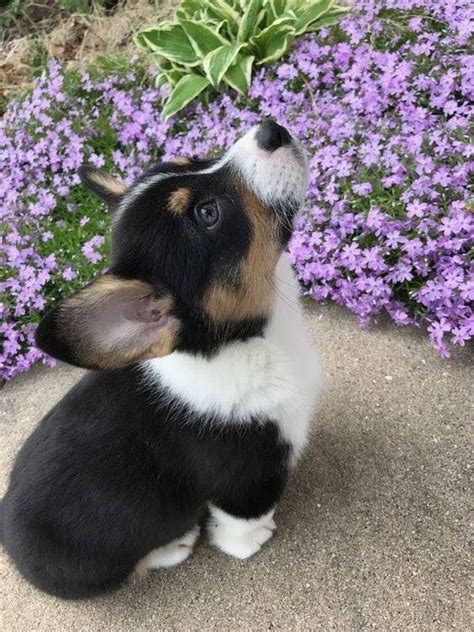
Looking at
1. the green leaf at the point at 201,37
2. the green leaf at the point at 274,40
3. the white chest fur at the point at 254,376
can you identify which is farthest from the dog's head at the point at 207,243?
the green leaf at the point at 201,37

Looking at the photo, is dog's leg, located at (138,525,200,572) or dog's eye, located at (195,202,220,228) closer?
dog's eye, located at (195,202,220,228)

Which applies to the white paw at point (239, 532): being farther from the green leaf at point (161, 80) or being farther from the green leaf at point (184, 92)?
the green leaf at point (161, 80)

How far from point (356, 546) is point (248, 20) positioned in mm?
3800

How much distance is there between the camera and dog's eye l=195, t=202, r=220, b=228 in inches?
84.7

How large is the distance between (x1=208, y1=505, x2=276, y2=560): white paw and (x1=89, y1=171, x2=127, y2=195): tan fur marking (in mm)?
1430

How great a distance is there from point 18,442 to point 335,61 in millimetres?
3326

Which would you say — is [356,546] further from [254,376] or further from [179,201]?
[179,201]

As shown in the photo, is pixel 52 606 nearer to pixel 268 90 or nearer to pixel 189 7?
pixel 268 90

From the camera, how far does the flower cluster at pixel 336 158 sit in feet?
10.8

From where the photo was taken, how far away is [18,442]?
12.1 feet

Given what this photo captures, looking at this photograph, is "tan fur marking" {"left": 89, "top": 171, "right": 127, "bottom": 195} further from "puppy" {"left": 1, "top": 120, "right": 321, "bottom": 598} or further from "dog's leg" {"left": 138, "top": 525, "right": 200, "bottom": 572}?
"dog's leg" {"left": 138, "top": 525, "right": 200, "bottom": 572}

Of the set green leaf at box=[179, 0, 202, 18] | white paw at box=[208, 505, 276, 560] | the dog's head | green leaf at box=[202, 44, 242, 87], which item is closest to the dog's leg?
white paw at box=[208, 505, 276, 560]

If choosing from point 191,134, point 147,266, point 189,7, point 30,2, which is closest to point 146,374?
point 147,266

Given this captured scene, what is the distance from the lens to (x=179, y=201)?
7.00 ft
